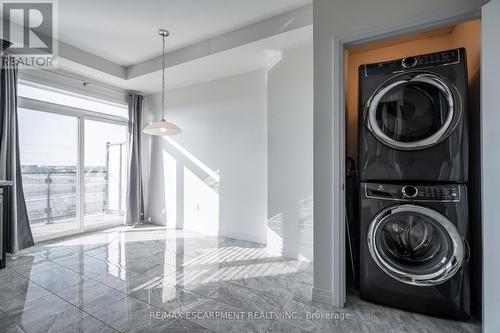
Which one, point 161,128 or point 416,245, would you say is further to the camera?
point 161,128

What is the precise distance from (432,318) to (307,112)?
7.01 ft

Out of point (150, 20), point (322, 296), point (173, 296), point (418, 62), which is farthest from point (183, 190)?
point (418, 62)

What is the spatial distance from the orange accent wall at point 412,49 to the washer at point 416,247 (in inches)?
35.3

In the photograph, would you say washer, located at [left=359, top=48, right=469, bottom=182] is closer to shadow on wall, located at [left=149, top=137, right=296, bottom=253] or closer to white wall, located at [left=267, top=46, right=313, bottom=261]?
white wall, located at [left=267, top=46, right=313, bottom=261]

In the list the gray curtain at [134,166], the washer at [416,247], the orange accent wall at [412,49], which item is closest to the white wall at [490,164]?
the washer at [416,247]

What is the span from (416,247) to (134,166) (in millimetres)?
4329

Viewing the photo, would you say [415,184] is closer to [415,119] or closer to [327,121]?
[415,119]

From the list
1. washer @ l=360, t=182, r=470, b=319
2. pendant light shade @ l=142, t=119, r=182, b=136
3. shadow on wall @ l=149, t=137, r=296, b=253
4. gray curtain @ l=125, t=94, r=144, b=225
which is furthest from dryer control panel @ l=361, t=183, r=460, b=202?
gray curtain @ l=125, t=94, r=144, b=225

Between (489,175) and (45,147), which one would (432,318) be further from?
(45,147)

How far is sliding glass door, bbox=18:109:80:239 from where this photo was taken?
129 inches

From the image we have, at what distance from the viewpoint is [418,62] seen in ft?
5.65

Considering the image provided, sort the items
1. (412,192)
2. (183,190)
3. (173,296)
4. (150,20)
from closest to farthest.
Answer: (412,192), (173,296), (150,20), (183,190)

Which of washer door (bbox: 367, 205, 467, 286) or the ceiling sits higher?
the ceiling

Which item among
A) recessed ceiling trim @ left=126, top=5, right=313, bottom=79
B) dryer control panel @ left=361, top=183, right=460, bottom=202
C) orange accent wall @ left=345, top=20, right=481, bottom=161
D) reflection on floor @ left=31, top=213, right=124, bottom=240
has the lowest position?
reflection on floor @ left=31, top=213, right=124, bottom=240
